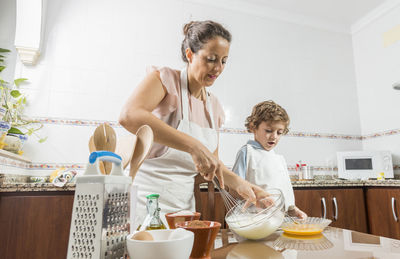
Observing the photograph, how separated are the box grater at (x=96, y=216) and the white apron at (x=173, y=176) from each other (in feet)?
1.88

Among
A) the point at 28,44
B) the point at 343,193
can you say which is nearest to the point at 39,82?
the point at 28,44

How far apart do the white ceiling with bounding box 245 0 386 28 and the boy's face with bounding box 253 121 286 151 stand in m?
1.68

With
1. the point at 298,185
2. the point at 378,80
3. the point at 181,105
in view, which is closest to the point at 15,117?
the point at 181,105

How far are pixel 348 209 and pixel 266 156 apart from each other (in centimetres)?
90

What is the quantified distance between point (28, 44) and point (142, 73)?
2.74 ft

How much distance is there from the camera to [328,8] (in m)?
2.87

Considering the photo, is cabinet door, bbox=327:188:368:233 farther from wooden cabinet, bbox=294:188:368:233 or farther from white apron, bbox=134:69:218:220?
white apron, bbox=134:69:218:220

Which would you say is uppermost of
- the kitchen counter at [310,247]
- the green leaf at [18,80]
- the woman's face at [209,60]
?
the green leaf at [18,80]

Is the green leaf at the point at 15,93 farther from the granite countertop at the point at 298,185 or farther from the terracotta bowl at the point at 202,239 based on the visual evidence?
the terracotta bowl at the point at 202,239

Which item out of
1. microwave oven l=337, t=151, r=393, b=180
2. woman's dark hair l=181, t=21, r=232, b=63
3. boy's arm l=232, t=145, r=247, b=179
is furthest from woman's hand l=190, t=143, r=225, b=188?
microwave oven l=337, t=151, r=393, b=180

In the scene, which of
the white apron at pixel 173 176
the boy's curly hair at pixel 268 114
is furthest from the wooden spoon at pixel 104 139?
the boy's curly hair at pixel 268 114

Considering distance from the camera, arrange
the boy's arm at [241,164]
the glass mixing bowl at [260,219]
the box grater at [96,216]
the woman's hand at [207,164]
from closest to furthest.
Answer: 1. the box grater at [96,216]
2. the glass mixing bowl at [260,219]
3. the woman's hand at [207,164]
4. the boy's arm at [241,164]

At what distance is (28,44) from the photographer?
6.70ft

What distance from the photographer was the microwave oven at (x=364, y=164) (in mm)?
2438
